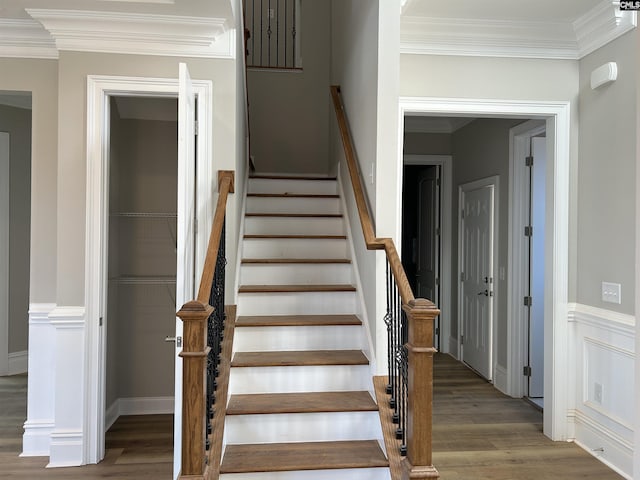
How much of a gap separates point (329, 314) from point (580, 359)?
1912 mm

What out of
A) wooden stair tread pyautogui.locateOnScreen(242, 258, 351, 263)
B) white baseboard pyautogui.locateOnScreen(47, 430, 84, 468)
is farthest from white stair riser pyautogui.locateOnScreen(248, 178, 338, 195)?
white baseboard pyautogui.locateOnScreen(47, 430, 84, 468)

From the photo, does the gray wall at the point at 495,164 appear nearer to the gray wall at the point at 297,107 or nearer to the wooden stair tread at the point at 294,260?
the gray wall at the point at 297,107

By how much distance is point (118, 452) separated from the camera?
3.15 metres

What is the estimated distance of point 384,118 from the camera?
2.59 meters

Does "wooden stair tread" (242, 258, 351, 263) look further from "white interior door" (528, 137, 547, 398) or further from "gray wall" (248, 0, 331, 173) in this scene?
"gray wall" (248, 0, 331, 173)

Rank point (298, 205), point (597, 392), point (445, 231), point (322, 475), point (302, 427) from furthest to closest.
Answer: point (445, 231) → point (298, 205) → point (597, 392) → point (302, 427) → point (322, 475)

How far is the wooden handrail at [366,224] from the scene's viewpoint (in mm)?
2217

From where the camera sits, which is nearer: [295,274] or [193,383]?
[193,383]

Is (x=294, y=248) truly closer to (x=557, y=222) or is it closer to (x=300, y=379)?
(x=300, y=379)

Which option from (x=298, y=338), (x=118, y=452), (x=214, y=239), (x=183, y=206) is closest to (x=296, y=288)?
(x=298, y=338)

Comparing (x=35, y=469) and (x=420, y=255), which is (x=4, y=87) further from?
(x=420, y=255)

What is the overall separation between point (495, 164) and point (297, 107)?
2438mm

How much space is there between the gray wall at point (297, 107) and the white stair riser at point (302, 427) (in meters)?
3.66

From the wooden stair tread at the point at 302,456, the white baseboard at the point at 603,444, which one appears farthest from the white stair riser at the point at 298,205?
the white baseboard at the point at 603,444
